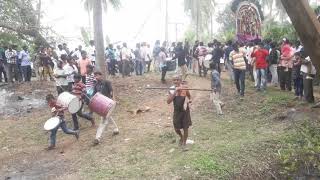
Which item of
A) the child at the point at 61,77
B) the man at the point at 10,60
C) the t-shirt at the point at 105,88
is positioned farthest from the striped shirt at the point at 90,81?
the man at the point at 10,60

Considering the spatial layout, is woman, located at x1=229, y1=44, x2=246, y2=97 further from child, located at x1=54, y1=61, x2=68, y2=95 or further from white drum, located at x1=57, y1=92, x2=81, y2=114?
white drum, located at x1=57, y1=92, x2=81, y2=114

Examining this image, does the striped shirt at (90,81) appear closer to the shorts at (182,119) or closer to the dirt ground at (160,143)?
the dirt ground at (160,143)

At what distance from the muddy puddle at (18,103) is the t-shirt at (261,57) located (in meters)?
7.41

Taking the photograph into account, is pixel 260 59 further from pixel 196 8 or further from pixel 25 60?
pixel 196 8

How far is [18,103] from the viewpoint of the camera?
1744cm

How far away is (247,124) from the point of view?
485 inches

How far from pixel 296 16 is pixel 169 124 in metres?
6.35

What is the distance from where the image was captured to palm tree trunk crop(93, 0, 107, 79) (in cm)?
1544

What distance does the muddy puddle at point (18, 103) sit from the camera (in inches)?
651

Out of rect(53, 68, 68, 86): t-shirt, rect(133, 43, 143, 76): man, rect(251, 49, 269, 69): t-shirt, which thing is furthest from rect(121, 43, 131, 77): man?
rect(251, 49, 269, 69): t-shirt

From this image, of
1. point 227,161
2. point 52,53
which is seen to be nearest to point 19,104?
point 52,53

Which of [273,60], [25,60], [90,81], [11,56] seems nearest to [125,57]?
[25,60]

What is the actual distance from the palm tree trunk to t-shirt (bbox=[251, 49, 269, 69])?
188 inches

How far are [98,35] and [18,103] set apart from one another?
417 centimetres
